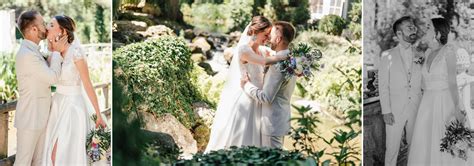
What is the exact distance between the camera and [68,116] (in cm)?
782

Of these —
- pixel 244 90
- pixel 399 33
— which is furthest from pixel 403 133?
pixel 244 90

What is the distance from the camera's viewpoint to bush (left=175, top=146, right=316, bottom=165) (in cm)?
725

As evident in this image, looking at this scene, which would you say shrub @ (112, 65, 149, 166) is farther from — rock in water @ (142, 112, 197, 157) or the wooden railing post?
the wooden railing post

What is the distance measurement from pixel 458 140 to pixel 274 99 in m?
1.78

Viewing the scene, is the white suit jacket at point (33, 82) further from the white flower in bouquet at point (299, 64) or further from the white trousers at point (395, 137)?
the white trousers at point (395, 137)

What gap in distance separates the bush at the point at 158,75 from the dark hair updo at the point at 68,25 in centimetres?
50

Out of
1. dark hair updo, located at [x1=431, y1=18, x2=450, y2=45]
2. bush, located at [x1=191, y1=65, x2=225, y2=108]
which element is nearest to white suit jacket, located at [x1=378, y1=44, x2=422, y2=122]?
dark hair updo, located at [x1=431, y1=18, x2=450, y2=45]

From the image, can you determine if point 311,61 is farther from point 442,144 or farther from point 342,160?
point 442,144

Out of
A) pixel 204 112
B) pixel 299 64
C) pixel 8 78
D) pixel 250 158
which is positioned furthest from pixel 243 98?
pixel 8 78

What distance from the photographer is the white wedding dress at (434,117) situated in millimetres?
7852

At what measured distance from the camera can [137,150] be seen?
7.88 m

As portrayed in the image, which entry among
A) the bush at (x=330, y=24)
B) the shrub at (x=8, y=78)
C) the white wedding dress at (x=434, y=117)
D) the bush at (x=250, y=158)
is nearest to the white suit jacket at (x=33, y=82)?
the shrub at (x=8, y=78)

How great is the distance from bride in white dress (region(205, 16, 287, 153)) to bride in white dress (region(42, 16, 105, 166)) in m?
1.17

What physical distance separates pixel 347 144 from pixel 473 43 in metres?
1.51
